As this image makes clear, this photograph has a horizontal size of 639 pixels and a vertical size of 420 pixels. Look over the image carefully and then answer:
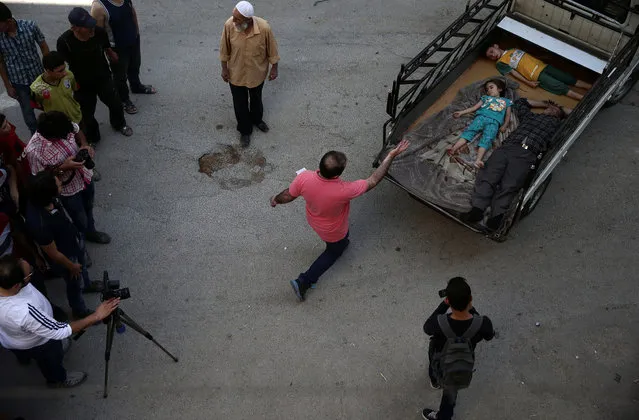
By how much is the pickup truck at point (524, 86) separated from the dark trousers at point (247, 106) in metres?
1.49

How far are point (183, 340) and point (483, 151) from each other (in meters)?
3.32

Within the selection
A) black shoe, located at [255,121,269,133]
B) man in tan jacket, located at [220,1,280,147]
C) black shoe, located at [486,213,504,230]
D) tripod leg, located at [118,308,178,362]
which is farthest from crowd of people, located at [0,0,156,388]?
black shoe, located at [486,213,504,230]

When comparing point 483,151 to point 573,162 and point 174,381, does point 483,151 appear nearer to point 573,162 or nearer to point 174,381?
point 573,162

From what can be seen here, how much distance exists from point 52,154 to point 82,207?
2.12 feet

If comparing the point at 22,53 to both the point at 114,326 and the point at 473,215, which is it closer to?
the point at 114,326

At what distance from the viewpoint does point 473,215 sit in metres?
5.68

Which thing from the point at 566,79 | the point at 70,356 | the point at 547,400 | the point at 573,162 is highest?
the point at 566,79

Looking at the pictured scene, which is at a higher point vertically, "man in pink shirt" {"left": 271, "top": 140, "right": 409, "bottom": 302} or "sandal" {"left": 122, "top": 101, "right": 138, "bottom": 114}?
"man in pink shirt" {"left": 271, "top": 140, "right": 409, "bottom": 302}

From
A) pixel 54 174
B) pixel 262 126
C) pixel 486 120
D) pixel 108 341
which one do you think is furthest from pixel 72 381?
pixel 486 120

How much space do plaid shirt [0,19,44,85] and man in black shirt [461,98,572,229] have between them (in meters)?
4.34

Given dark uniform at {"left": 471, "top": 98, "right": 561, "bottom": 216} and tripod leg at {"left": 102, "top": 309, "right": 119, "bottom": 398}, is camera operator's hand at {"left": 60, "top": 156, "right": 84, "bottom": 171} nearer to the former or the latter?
tripod leg at {"left": 102, "top": 309, "right": 119, "bottom": 398}

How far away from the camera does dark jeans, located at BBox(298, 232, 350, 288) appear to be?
554cm

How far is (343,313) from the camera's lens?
222 inches

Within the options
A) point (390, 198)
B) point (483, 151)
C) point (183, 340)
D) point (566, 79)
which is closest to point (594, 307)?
point (483, 151)
